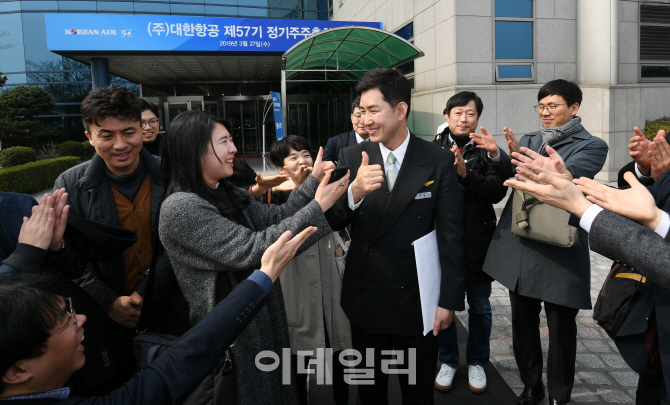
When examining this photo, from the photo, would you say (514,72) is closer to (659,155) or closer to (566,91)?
(566,91)

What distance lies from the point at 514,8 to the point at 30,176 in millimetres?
14953

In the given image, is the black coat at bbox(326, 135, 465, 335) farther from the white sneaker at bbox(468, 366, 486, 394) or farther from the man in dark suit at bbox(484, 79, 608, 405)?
the white sneaker at bbox(468, 366, 486, 394)

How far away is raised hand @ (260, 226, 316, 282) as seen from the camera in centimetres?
161

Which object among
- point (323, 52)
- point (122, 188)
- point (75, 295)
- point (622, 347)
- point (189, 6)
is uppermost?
point (189, 6)

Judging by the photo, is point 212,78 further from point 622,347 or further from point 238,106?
point 622,347

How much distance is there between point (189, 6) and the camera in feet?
68.2

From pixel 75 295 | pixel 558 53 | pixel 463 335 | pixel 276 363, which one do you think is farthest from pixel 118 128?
pixel 558 53

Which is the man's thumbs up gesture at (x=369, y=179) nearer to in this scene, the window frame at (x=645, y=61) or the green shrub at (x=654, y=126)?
the green shrub at (x=654, y=126)

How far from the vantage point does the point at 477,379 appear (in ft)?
10.4

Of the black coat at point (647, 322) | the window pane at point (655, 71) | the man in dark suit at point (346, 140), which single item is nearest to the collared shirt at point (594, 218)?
the black coat at point (647, 322)

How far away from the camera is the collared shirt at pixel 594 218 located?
5.16 ft

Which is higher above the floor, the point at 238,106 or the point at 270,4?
the point at 270,4

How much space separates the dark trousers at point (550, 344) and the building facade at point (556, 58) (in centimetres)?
784

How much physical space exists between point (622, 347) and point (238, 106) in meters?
21.2
